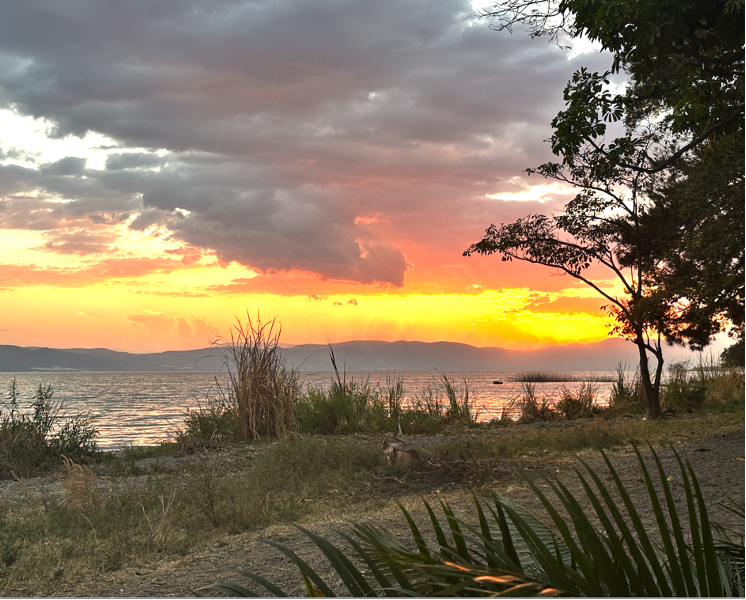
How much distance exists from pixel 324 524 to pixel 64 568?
67.9 inches

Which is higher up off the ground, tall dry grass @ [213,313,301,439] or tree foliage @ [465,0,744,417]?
tree foliage @ [465,0,744,417]

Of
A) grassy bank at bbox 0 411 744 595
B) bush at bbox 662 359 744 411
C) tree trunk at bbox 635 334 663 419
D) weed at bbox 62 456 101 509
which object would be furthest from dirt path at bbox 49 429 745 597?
bush at bbox 662 359 744 411

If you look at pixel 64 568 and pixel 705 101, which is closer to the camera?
pixel 64 568

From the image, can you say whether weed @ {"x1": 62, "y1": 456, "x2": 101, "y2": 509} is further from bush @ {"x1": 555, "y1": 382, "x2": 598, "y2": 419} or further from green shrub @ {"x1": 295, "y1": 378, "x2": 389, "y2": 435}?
bush @ {"x1": 555, "y1": 382, "x2": 598, "y2": 419}

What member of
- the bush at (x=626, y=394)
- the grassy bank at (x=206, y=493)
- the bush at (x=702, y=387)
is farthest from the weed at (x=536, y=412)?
the grassy bank at (x=206, y=493)

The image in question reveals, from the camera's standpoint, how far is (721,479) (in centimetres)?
595

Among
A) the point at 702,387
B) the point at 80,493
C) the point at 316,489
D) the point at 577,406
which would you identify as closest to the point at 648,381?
the point at 577,406

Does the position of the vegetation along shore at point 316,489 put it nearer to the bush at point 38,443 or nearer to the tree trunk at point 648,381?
the bush at point 38,443

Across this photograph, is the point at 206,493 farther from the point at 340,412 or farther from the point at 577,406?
the point at 577,406

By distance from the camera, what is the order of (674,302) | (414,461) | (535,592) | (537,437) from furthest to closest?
(674,302)
(537,437)
(414,461)
(535,592)

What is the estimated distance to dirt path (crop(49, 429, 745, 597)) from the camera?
3.49 meters

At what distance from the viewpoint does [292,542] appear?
13.8 feet

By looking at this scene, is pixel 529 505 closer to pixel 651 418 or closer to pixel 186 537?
pixel 186 537

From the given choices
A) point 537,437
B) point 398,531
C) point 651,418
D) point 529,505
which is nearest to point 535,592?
point 398,531
